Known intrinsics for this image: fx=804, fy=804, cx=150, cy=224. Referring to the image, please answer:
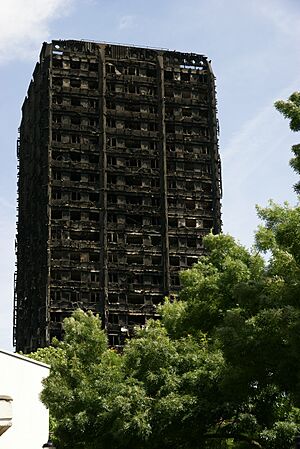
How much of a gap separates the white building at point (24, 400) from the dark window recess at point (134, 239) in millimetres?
44782

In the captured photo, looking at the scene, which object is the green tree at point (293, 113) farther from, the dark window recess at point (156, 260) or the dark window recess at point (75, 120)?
the dark window recess at point (75, 120)

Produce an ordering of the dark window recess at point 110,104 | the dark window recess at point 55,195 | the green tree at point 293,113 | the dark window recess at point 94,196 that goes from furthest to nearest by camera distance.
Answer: the dark window recess at point 110,104 → the dark window recess at point 94,196 → the dark window recess at point 55,195 → the green tree at point 293,113

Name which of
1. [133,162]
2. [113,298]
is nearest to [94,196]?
[133,162]

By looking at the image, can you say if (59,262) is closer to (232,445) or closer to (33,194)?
(33,194)

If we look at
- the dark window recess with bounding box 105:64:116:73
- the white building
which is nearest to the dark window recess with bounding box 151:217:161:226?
the dark window recess with bounding box 105:64:116:73

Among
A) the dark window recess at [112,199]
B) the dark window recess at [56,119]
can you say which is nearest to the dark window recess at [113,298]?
the dark window recess at [112,199]

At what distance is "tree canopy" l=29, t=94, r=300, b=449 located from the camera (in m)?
20.9

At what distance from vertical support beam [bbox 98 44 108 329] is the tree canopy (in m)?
50.2

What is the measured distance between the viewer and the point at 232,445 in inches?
1115

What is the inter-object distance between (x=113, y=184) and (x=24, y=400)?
48.8m

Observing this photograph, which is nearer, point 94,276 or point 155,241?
point 94,276

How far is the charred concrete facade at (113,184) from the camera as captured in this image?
271 feet

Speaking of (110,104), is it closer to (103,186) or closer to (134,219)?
(103,186)

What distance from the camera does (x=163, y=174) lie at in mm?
88500
